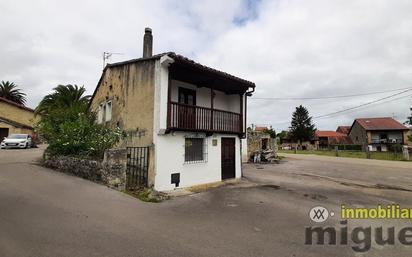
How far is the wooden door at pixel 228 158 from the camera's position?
1358 cm

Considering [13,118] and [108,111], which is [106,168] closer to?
[108,111]

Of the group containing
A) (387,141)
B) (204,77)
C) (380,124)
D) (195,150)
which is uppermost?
(380,124)

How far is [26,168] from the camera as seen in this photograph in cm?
1182

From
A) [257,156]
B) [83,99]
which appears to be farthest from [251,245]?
[83,99]

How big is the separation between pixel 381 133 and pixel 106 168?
63520mm

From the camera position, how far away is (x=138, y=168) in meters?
10.4

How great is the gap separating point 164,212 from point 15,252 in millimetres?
3611

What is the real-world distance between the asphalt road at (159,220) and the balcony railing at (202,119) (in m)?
3.06

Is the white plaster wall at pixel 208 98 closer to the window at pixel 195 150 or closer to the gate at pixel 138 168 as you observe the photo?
the window at pixel 195 150

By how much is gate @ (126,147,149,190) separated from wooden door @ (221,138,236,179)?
4660 mm

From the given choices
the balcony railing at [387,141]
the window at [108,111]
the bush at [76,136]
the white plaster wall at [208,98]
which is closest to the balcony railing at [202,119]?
the white plaster wall at [208,98]

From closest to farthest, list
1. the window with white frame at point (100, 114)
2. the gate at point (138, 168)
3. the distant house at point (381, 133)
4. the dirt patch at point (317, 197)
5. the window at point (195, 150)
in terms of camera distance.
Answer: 1. the dirt patch at point (317, 197)
2. the gate at point (138, 168)
3. the window at point (195, 150)
4. the window with white frame at point (100, 114)
5. the distant house at point (381, 133)

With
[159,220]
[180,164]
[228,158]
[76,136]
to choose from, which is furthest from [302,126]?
[159,220]

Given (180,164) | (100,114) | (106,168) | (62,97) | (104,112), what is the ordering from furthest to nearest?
1. (62,97)
2. (100,114)
3. (104,112)
4. (180,164)
5. (106,168)
